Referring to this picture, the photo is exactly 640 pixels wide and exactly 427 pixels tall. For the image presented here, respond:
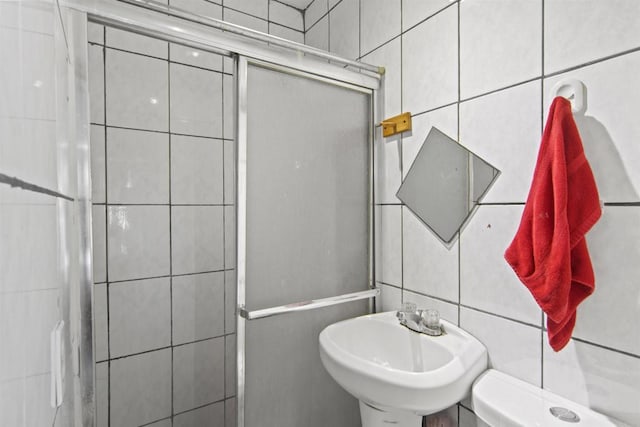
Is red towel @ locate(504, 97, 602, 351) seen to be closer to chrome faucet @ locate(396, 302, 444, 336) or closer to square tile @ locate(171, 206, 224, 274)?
chrome faucet @ locate(396, 302, 444, 336)

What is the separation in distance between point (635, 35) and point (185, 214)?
172 cm

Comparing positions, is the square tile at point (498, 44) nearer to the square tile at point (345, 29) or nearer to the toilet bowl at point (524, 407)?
the square tile at point (345, 29)

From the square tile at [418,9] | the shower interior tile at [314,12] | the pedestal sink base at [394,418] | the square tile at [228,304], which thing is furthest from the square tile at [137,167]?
the pedestal sink base at [394,418]

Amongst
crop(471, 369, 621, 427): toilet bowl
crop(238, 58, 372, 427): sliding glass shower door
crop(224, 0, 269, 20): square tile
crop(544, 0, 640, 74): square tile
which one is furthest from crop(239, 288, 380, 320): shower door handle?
crop(224, 0, 269, 20): square tile

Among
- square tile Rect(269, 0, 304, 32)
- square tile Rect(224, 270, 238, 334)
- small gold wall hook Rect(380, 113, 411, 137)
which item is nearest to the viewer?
small gold wall hook Rect(380, 113, 411, 137)

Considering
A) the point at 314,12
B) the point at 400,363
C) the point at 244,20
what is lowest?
the point at 400,363

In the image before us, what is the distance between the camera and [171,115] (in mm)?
1640

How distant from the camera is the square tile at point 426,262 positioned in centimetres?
115

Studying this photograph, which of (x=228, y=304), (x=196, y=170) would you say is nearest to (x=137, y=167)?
(x=196, y=170)

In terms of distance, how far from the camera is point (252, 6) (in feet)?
6.11

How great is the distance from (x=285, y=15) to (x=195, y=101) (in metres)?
0.79

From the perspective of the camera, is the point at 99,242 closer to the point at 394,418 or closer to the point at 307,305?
the point at 307,305

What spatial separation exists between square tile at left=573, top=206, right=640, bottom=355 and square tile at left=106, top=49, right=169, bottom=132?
67.5 inches

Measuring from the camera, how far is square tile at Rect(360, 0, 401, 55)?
1.37m
